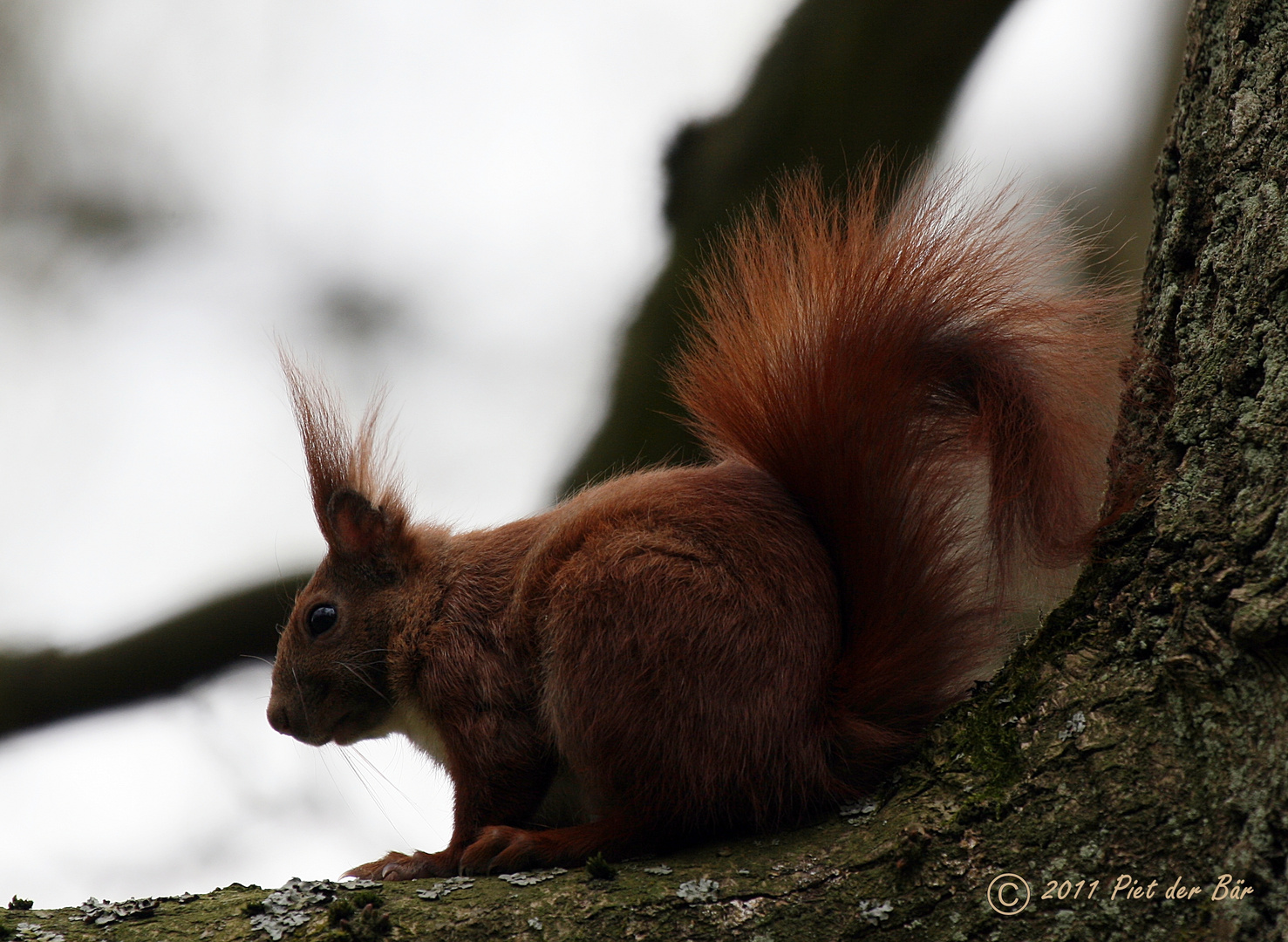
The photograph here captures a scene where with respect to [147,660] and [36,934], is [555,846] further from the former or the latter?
[147,660]

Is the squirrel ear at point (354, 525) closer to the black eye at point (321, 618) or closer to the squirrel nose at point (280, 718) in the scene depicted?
the black eye at point (321, 618)

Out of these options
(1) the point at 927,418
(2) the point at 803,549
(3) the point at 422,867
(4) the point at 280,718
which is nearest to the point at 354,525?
(4) the point at 280,718

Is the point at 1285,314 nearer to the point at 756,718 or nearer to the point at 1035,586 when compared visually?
the point at 1035,586

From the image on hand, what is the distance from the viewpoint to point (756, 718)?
1.53 m

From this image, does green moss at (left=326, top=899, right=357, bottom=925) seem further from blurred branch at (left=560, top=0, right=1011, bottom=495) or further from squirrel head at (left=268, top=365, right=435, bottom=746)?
blurred branch at (left=560, top=0, right=1011, bottom=495)

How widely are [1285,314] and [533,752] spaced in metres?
1.31

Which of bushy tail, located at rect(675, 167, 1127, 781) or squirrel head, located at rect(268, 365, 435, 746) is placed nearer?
bushy tail, located at rect(675, 167, 1127, 781)

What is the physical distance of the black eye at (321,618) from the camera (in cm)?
214

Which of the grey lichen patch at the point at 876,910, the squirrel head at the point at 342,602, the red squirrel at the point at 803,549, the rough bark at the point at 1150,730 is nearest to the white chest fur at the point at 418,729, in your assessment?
the squirrel head at the point at 342,602

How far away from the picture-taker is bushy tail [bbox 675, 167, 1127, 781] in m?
1.54

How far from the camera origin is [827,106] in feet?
6.32

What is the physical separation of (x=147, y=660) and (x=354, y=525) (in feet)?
2.12
